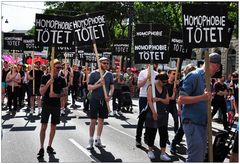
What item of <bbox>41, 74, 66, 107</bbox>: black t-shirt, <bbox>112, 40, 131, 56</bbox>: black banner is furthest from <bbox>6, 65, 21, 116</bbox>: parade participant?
<bbox>41, 74, 66, 107</bbox>: black t-shirt

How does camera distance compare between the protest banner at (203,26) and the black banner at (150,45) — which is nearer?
the protest banner at (203,26)

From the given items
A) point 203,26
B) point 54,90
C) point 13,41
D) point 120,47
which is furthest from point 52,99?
point 13,41

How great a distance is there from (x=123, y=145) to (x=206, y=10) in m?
4.06

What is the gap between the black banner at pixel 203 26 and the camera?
652 cm

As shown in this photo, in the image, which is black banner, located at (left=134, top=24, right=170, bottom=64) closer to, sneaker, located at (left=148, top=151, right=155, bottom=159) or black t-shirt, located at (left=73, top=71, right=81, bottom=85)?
sneaker, located at (left=148, top=151, right=155, bottom=159)

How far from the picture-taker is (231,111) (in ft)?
44.3

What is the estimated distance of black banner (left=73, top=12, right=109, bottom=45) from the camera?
372 inches

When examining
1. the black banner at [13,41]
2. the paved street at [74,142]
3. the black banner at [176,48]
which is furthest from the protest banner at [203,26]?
the black banner at [13,41]

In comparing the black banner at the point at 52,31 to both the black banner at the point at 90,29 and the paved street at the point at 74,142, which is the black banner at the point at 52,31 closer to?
the black banner at the point at 90,29

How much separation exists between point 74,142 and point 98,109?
1.14m

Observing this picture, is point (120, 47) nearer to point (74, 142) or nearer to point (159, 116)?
point (74, 142)

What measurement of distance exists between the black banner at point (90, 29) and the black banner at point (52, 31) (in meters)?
0.19

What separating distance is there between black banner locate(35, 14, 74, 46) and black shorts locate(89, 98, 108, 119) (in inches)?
51.8

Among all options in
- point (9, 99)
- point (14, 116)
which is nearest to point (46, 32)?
point (14, 116)
